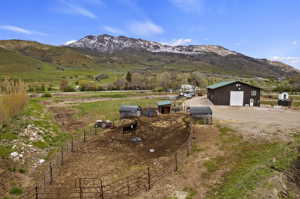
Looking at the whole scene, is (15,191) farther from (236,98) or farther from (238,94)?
(238,94)

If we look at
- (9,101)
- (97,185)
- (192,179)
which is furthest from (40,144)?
(192,179)

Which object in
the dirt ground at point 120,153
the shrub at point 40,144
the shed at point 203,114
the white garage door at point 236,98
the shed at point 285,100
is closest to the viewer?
the dirt ground at point 120,153

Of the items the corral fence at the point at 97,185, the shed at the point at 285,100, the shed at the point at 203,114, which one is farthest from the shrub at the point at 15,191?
the shed at the point at 285,100

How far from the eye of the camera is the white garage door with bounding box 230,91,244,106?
31430 millimetres

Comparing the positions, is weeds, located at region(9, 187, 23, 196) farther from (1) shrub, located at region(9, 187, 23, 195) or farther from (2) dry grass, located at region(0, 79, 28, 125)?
(2) dry grass, located at region(0, 79, 28, 125)

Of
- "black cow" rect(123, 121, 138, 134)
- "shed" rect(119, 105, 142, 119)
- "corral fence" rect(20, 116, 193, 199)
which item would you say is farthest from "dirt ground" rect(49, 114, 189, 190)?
"shed" rect(119, 105, 142, 119)

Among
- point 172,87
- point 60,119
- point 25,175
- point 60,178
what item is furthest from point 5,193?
point 172,87

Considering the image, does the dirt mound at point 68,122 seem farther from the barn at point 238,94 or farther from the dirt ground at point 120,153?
the barn at point 238,94

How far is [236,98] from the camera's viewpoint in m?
31.6

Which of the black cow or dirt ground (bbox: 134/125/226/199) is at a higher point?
the black cow

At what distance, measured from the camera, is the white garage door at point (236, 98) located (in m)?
31.4

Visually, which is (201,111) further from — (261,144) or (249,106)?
(249,106)

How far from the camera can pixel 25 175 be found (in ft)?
33.8

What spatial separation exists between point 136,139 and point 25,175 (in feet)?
26.5
